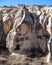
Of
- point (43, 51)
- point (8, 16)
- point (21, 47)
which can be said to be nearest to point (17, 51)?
point (21, 47)

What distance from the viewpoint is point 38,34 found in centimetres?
2200

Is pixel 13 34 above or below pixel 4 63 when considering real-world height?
above

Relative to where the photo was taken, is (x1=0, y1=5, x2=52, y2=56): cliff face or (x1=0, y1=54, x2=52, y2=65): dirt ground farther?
(x1=0, y1=5, x2=52, y2=56): cliff face

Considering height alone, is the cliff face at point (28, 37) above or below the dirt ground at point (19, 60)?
above

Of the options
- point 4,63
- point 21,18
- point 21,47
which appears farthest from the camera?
point 21,18

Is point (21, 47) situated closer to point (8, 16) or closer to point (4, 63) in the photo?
point (4, 63)

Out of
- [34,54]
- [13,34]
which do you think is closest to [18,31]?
[13,34]

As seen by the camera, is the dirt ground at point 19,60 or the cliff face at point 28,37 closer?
the dirt ground at point 19,60

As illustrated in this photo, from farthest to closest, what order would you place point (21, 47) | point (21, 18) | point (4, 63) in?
point (21, 18) < point (21, 47) < point (4, 63)

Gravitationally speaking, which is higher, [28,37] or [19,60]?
[28,37]

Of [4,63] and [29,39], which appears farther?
[29,39]

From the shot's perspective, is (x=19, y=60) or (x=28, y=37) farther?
(x=28, y=37)

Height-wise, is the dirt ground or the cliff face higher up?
the cliff face

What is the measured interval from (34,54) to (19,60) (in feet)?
4.82
